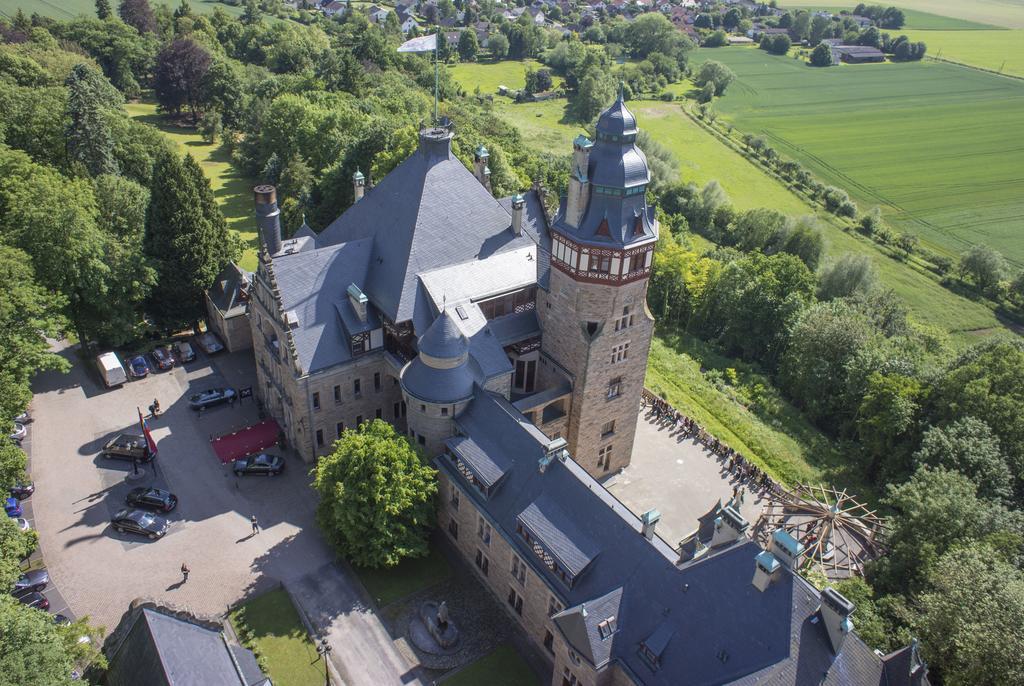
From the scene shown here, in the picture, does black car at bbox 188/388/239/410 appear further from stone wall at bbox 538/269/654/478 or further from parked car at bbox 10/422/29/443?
stone wall at bbox 538/269/654/478

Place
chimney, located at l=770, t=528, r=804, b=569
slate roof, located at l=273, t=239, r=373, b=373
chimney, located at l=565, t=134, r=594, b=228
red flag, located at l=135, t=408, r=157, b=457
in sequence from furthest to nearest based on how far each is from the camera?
red flag, located at l=135, t=408, r=157, b=457
slate roof, located at l=273, t=239, r=373, b=373
chimney, located at l=565, t=134, r=594, b=228
chimney, located at l=770, t=528, r=804, b=569

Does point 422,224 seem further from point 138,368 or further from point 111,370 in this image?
point 111,370

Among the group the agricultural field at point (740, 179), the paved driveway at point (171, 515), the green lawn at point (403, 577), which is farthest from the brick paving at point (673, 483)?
the agricultural field at point (740, 179)

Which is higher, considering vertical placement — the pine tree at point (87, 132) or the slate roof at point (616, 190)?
the slate roof at point (616, 190)

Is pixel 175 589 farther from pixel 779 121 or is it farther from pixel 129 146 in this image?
pixel 779 121

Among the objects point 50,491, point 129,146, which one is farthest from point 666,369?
point 129,146

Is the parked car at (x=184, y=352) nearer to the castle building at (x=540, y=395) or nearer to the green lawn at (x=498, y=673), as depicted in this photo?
the castle building at (x=540, y=395)

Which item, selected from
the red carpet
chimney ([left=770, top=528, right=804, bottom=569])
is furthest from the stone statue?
the red carpet
